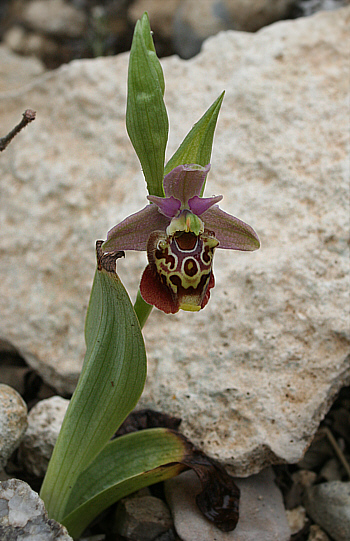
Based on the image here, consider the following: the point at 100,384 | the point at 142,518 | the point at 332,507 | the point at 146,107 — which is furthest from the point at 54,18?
the point at 332,507

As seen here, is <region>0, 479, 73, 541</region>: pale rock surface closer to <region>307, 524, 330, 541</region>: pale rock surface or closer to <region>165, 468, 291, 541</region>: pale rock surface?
<region>165, 468, 291, 541</region>: pale rock surface

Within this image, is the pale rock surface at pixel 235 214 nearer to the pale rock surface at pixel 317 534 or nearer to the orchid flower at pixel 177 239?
the pale rock surface at pixel 317 534

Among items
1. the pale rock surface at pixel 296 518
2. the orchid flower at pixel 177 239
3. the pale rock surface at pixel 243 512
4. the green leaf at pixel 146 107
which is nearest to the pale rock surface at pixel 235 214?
the pale rock surface at pixel 243 512

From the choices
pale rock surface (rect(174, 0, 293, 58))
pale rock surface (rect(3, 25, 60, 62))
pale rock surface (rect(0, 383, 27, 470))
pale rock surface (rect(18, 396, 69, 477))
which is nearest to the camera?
pale rock surface (rect(0, 383, 27, 470))

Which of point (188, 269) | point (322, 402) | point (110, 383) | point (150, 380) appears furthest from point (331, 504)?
point (188, 269)

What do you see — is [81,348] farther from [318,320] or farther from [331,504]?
[331,504]

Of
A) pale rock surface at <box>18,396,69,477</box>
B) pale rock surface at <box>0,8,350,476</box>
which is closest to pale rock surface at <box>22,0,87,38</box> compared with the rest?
pale rock surface at <box>0,8,350,476</box>
